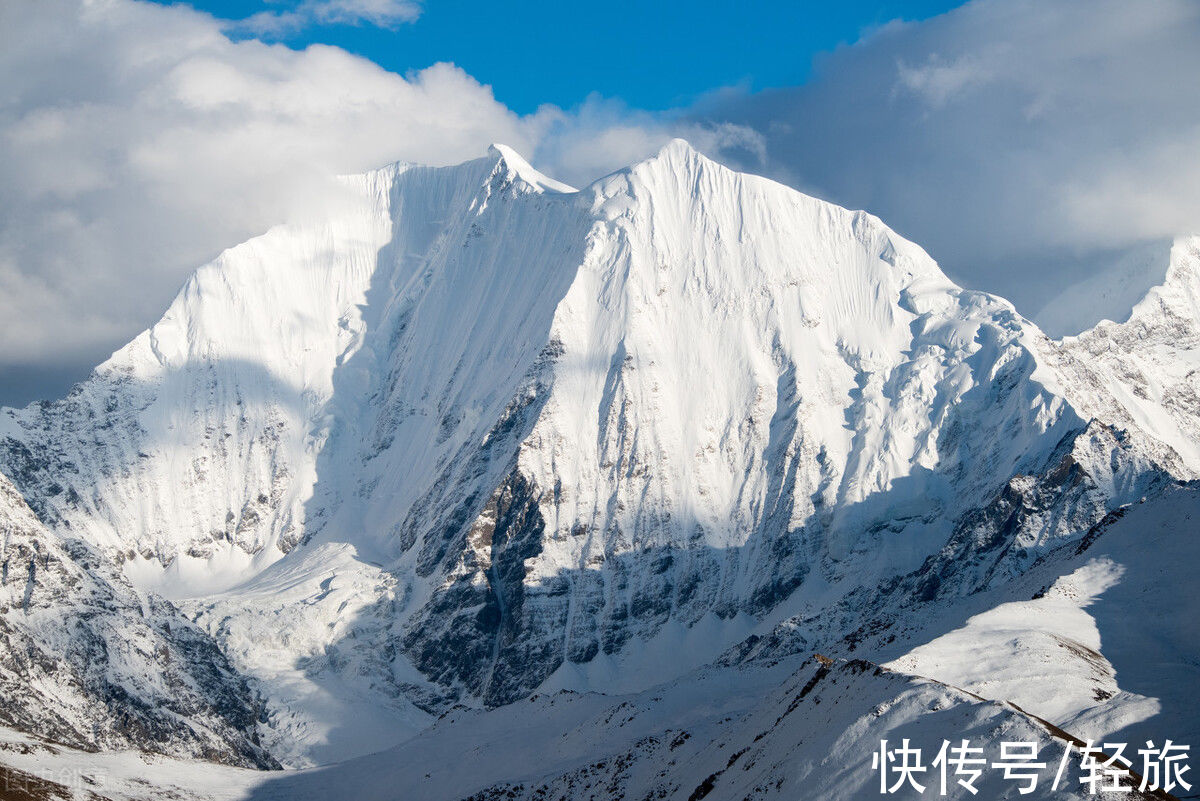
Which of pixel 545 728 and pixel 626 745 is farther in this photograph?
pixel 545 728

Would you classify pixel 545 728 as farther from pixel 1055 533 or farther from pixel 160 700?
pixel 1055 533

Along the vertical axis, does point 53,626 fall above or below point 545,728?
above

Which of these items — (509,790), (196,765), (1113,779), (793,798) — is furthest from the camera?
(196,765)

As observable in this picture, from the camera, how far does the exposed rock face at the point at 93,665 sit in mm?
159875

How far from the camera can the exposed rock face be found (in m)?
160

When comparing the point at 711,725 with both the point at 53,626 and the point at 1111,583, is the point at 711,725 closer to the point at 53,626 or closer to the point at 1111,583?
the point at 1111,583

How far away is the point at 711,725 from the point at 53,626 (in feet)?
326

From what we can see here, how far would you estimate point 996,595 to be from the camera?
119 metres

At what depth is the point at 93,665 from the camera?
17062cm

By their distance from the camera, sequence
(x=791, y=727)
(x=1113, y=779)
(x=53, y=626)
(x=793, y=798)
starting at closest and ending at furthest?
(x=1113, y=779) < (x=793, y=798) < (x=791, y=727) < (x=53, y=626)

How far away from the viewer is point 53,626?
17050cm

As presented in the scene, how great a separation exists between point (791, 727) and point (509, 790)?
4598 centimetres

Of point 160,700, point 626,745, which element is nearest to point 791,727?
point 626,745

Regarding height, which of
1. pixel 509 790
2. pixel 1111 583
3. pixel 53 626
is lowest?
pixel 509 790
